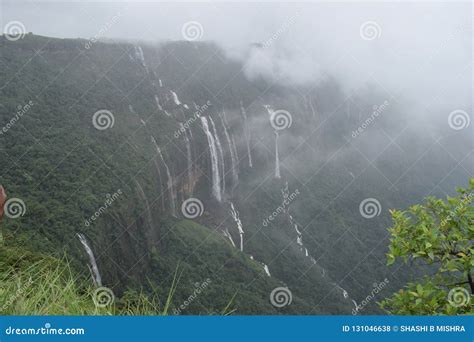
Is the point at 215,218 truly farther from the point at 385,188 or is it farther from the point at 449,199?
the point at 449,199

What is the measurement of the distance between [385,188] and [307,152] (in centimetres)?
2239

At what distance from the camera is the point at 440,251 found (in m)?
4.47

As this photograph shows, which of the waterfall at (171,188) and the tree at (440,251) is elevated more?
the tree at (440,251)

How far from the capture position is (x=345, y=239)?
353 feet

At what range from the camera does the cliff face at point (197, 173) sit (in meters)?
61.8

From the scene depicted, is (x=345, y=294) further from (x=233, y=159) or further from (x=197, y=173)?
(x=197, y=173)

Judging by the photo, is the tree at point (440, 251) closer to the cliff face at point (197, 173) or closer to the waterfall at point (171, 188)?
the cliff face at point (197, 173)

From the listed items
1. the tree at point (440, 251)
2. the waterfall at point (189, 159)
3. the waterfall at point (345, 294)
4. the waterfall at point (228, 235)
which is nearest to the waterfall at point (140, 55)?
the waterfall at point (189, 159)

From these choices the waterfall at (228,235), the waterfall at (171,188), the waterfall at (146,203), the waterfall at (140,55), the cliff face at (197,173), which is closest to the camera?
the cliff face at (197,173)

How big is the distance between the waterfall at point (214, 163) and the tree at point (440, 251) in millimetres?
79943

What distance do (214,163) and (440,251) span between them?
8248 centimetres

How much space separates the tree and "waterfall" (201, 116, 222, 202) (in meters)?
79.9

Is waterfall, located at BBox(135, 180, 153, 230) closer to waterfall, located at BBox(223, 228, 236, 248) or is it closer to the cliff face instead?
the cliff face

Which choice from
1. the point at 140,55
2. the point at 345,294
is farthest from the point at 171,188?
the point at 345,294
